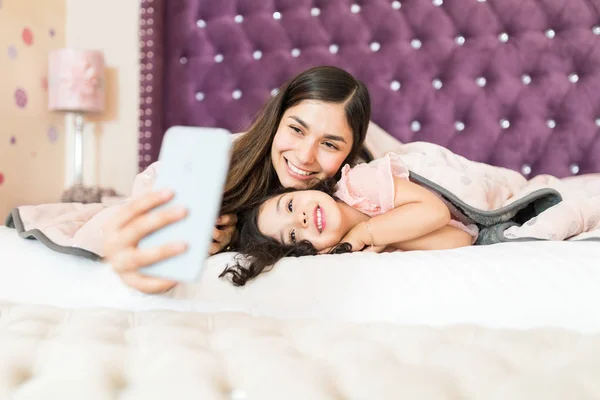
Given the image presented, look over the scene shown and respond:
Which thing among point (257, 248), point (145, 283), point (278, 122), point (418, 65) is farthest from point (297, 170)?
point (418, 65)

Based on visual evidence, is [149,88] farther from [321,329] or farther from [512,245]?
[321,329]

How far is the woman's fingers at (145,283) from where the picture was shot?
0.87m

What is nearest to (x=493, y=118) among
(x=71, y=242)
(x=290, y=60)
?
(x=290, y=60)

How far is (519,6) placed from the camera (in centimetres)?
226

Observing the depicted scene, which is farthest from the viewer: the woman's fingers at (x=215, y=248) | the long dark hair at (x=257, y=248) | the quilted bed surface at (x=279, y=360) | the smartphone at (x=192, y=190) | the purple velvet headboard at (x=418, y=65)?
the purple velvet headboard at (x=418, y=65)

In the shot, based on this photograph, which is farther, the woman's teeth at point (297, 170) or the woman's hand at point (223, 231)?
the woman's teeth at point (297, 170)

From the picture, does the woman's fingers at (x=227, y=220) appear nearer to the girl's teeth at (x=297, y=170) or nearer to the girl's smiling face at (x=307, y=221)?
the girl's smiling face at (x=307, y=221)

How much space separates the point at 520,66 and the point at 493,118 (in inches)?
9.5

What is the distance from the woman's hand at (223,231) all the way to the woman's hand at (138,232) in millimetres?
444

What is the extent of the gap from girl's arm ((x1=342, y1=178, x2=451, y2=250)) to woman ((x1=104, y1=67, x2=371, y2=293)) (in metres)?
0.28

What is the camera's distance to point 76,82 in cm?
248

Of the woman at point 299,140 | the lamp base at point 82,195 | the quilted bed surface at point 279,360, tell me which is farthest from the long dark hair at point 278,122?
the lamp base at point 82,195

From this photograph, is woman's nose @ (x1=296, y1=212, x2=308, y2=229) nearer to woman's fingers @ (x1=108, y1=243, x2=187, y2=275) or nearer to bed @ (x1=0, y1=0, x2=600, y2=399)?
bed @ (x1=0, y1=0, x2=600, y2=399)

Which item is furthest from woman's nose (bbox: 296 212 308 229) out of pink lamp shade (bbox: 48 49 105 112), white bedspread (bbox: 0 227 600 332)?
pink lamp shade (bbox: 48 49 105 112)
